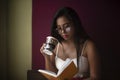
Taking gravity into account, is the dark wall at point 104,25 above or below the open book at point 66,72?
above

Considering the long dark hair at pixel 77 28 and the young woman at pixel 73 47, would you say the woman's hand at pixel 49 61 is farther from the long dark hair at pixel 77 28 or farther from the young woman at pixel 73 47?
the long dark hair at pixel 77 28

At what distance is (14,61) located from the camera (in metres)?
1.65

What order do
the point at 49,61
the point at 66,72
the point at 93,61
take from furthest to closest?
the point at 49,61
the point at 93,61
the point at 66,72

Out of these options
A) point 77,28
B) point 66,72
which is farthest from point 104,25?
point 66,72

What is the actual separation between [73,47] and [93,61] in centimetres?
14

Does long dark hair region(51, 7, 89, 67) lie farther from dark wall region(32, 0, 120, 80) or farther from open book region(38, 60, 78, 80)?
open book region(38, 60, 78, 80)

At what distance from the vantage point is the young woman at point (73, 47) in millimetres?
1406

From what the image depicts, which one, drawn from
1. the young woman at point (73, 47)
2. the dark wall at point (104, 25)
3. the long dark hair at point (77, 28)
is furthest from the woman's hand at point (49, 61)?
the dark wall at point (104, 25)

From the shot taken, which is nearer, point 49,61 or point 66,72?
point 66,72

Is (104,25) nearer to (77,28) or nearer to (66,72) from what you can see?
(77,28)

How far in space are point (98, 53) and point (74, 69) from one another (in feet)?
0.67

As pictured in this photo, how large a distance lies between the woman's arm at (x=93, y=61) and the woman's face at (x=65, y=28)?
0.41 feet

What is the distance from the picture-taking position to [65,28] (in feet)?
4.74

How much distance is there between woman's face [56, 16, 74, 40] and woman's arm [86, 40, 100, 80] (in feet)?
0.41
